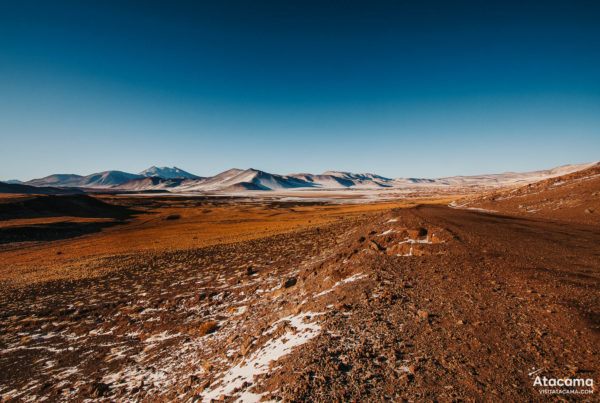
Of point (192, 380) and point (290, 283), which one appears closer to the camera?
point (192, 380)

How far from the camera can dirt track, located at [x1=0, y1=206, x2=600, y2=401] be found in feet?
15.1

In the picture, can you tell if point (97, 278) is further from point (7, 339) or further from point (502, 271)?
point (502, 271)

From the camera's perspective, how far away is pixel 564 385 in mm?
4090

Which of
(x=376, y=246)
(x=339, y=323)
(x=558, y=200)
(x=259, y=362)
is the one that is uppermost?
(x=558, y=200)

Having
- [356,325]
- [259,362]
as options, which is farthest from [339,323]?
[259,362]

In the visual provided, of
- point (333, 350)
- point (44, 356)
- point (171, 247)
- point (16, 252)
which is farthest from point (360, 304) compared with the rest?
point (16, 252)

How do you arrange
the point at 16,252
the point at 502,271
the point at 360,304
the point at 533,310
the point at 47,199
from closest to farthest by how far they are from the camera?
the point at 533,310 < the point at 360,304 < the point at 502,271 < the point at 16,252 < the point at 47,199

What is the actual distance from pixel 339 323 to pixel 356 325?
1.61 ft

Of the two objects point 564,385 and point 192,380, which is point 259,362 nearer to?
point 192,380

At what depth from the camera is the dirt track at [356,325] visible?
461cm

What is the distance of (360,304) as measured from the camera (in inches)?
298

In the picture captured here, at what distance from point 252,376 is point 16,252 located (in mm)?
43868

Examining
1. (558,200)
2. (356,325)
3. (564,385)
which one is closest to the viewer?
(564,385)

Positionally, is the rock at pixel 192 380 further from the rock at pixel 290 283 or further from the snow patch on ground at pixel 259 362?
the rock at pixel 290 283
